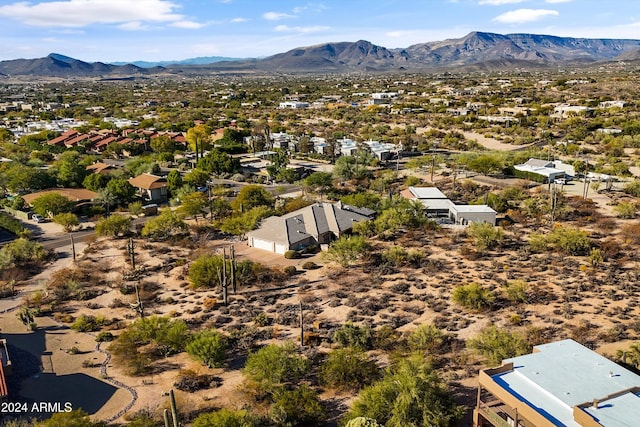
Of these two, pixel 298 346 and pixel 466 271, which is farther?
pixel 466 271

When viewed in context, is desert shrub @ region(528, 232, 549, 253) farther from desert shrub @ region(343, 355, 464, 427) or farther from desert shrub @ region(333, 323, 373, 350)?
desert shrub @ region(343, 355, 464, 427)

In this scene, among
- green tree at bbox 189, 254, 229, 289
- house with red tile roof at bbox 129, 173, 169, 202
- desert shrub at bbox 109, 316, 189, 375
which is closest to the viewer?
desert shrub at bbox 109, 316, 189, 375

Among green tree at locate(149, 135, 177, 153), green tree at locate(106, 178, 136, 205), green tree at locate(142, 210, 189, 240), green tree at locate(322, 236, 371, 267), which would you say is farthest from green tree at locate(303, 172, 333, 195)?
green tree at locate(149, 135, 177, 153)

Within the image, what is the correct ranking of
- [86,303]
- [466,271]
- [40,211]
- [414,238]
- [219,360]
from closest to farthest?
[219,360] < [86,303] < [466,271] < [414,238] < [40,211]

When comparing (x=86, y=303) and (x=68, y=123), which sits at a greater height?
(x=68, y=123)

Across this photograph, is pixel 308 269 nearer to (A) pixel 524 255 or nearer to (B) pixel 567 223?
(A) pixel 524 255

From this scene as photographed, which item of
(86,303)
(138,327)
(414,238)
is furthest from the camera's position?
(414,238)

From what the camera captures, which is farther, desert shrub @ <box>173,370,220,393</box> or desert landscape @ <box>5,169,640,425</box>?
desert landscape @ <box>5,169,640,425</box>

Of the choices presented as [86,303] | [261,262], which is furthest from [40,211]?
[261,262]
